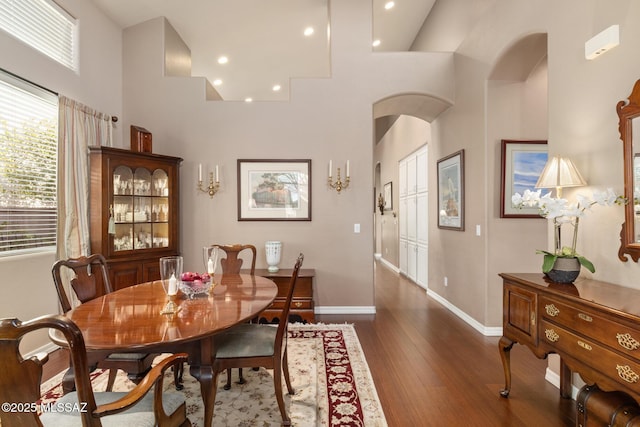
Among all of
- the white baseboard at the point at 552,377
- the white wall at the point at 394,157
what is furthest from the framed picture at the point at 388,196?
the white baseboard at the point at 552,377

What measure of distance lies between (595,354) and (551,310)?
1.06 ft

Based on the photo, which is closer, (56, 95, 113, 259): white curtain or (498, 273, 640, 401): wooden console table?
(498, 273, 640, 401): wooden console table

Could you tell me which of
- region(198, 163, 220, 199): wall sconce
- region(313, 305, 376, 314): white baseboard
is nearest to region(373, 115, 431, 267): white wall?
region(313, 305, 376, 314): white baseboard

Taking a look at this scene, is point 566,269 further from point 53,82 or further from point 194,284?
point 53,82

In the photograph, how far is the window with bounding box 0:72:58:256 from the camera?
2.69m

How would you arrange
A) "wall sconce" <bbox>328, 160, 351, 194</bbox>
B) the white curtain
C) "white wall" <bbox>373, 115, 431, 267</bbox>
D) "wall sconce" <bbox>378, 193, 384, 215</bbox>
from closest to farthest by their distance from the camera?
1. the white curtain
2. "wall sconce" <bbox>328, 160, 351, 194</bbox>
3. "white wall" <bbox>373, 115, 431, 267</bbox>
4. "wall sconce" <bbox>378, 193, 384, 215</bbox>

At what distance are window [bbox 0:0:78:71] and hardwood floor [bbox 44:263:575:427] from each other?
2.83 m

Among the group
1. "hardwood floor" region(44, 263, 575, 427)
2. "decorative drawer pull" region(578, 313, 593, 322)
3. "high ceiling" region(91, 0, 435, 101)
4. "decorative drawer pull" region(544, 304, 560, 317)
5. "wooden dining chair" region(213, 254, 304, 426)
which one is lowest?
"hardwood floor" region(44, 263, 575, 427)

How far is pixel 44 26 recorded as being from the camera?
306 cm

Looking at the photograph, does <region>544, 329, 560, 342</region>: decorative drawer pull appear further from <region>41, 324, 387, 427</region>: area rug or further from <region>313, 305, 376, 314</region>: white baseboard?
<region>313, 305, 376, 314</region>: white baseboard

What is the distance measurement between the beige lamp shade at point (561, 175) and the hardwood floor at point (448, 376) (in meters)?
1.42

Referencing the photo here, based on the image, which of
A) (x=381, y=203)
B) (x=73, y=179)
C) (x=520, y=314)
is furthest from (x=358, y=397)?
(x=381, y=203)

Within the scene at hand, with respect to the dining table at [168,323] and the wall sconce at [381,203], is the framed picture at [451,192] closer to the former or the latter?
the dining table at [168,323]

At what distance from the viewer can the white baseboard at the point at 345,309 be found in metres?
4.15
